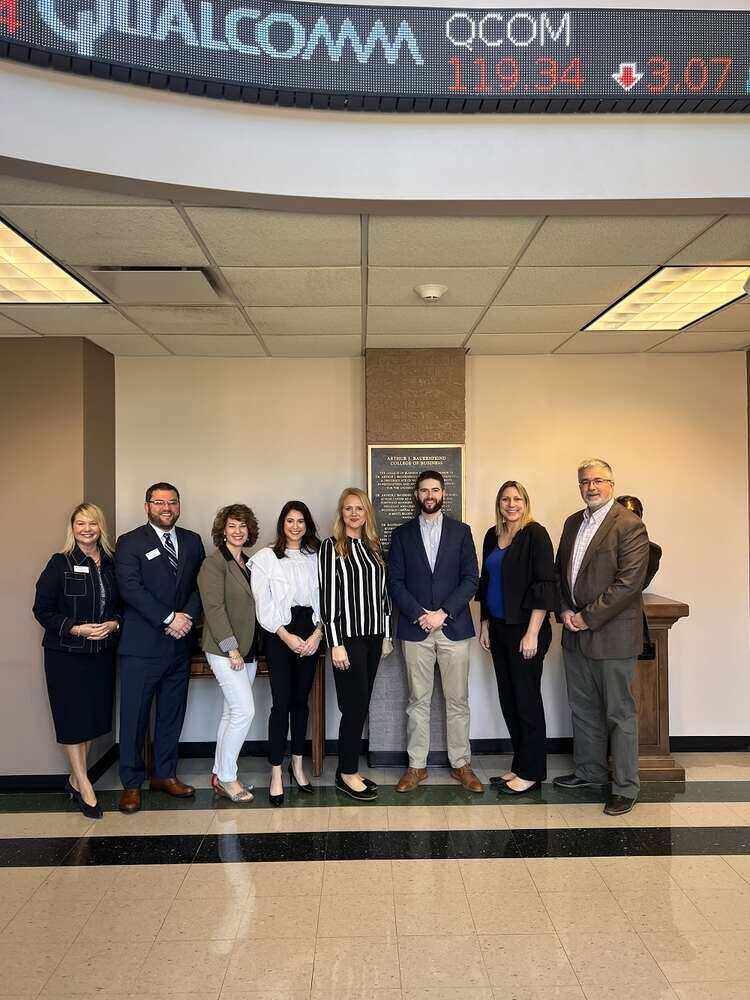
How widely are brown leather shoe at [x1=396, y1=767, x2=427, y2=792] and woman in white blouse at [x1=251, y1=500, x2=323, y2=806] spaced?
1.64 feet

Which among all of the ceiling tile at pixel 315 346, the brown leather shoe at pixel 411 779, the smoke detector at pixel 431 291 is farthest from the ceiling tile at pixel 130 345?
the brown leather shoe at pixel 411 779

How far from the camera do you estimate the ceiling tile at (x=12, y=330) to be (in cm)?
423

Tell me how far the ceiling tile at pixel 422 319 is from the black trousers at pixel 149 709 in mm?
2148

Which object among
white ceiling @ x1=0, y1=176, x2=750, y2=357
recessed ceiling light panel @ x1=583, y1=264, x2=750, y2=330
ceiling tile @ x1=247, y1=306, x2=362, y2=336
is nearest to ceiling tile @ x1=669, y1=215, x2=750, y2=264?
white ceiling @ x1=0, y1=176, x2=750, y2=357

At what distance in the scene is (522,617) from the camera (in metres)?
4.31

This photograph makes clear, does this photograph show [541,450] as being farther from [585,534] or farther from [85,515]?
[85,515]

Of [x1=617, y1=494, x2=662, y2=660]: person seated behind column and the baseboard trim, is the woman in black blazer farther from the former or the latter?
the baseboard trim

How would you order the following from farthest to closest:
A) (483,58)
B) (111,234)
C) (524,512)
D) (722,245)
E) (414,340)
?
1. (414,340)
2. (524,512)
3. (722,245)
4. (111,234)
5. (483,58)

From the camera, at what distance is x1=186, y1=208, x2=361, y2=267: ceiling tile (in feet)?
9.32

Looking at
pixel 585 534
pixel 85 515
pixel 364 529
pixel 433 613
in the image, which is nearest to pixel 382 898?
pixel 433 613

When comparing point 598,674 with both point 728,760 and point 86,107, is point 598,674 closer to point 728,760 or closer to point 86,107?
point 728,760

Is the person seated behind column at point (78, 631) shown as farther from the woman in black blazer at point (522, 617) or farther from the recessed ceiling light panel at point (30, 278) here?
the woman in black blazer at point (522, 617)

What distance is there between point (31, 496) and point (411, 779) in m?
2.69

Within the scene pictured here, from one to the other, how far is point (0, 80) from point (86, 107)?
0.25 m
